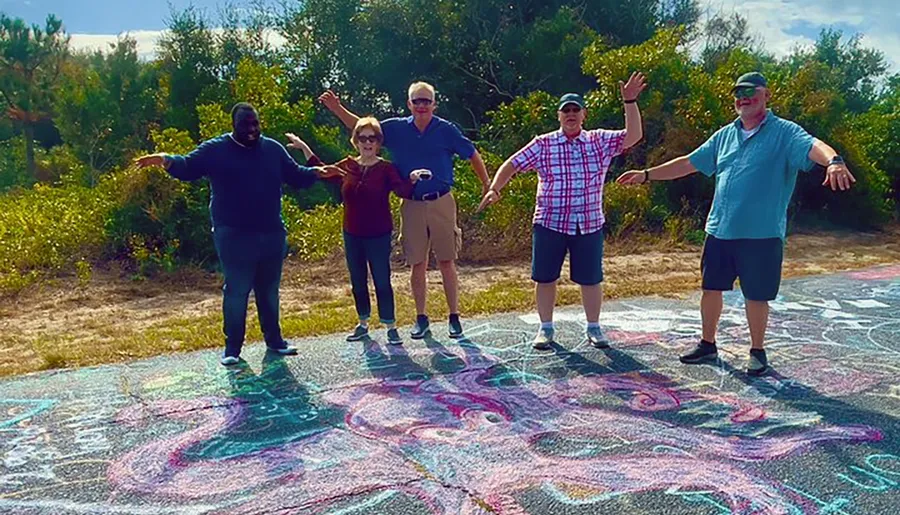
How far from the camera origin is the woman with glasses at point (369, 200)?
4.70 metres

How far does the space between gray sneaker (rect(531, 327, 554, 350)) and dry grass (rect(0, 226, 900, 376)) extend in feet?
3.86

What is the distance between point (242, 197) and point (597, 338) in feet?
7.55

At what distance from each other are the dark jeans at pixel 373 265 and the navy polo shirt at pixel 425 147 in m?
0.41

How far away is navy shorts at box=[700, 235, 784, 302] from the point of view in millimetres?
4148

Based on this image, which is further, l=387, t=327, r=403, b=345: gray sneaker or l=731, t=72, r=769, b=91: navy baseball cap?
l=387, t=327, r=403, b=345: gray sneaker

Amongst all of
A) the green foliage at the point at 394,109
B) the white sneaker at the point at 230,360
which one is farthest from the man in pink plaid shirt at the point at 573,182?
the green foliage at the point at 394,109

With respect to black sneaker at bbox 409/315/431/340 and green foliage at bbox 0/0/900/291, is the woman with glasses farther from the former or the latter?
green foliage at bbox 0/0/900/291

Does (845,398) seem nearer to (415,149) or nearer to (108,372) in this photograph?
(415,149)

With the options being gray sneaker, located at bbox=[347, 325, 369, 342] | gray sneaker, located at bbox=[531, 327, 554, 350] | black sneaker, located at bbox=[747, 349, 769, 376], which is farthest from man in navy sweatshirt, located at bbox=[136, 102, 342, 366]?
black sneaker, located at bbox=[747, 349, 769, 376]

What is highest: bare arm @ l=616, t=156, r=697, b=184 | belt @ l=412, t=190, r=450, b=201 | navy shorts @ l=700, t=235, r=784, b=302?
bare arm @ l=616, t=156, r=697, b=184

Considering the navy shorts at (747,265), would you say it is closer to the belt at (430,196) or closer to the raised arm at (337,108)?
the belt at (430,196)

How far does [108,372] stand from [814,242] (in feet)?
32.6

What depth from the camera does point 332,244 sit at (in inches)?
338

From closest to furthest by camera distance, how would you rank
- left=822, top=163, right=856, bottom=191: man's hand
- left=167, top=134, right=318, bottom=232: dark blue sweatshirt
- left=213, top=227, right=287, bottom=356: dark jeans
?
left=822, top=163, right=856, bottom=191: man's hand → left=167, top=134, right=318, bottom=232: dark blue sweatshirt → left=213, top=227, right=287, bottom=356: dark jeans
